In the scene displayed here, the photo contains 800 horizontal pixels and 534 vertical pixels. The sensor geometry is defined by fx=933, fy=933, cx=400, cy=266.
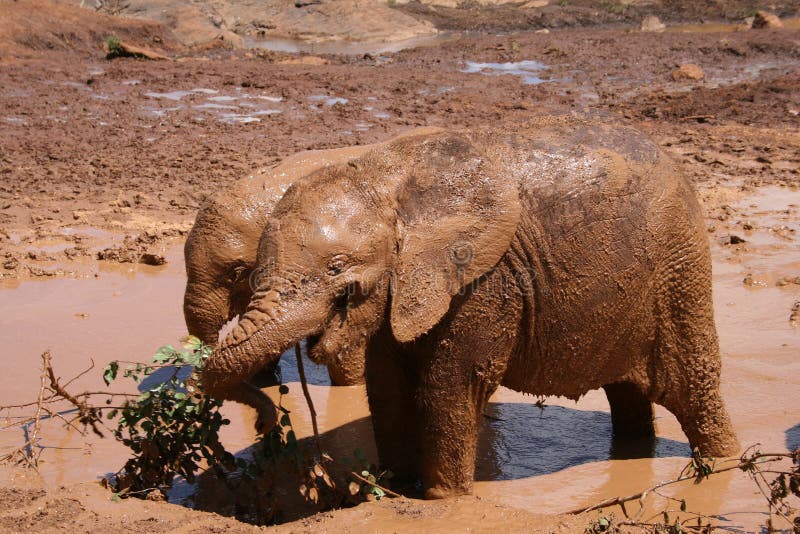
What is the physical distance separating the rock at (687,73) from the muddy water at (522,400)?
11.7 m

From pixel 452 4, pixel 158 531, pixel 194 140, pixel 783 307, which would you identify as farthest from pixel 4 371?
pixel 452 4

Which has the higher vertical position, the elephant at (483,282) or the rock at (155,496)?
the elephant at (483,282)

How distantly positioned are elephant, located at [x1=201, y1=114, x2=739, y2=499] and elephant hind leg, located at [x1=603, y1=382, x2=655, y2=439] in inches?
21.2

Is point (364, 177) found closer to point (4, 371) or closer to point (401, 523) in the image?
point (401, 523)

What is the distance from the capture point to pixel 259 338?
373 centimetres

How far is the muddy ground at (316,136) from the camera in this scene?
6.01 m

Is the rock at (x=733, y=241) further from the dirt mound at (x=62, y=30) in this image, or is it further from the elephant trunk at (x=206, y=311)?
the dirt mound at (x=62, y=30)

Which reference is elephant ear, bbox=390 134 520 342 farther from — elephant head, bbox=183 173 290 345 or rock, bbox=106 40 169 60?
rock, bbox=106 40 169 60

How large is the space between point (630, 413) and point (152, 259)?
5.38 metres

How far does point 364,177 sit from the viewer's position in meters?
4.20

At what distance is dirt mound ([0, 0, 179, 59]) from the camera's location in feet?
72.8

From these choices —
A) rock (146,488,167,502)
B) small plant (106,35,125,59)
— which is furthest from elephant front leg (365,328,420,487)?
small plant (106,35,125,59)

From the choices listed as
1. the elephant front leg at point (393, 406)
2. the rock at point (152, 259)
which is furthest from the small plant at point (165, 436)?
the rock at point (152, 259)

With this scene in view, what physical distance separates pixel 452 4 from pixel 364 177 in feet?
120
